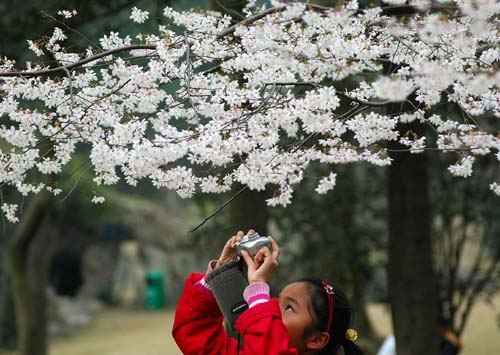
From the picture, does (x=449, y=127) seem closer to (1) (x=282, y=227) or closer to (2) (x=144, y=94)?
(2) (x=144, y=94)

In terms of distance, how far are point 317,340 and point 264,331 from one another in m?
0.42

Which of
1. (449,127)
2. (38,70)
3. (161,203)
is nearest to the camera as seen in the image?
(38,70)

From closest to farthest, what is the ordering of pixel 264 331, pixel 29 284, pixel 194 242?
pixel 264 331
pixel 29 284
pixel 194 242

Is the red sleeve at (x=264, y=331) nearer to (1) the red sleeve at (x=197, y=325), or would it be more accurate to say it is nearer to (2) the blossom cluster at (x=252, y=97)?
(1) the red sleeve at (x=197, y=325)

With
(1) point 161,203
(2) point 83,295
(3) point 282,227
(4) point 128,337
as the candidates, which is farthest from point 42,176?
(1) point 161,203

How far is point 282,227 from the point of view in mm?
10172

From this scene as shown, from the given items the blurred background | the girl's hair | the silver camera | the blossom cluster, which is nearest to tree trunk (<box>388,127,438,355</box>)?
the blurred background

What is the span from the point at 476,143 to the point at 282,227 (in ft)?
24.8

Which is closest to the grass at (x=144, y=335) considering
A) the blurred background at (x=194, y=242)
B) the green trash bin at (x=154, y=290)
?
the blurred background at (x=194, y=242)

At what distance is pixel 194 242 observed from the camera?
387 inches

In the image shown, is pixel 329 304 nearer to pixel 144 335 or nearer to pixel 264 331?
pixel 264 331

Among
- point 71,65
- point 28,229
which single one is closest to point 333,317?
point 71,65

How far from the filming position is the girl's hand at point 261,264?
222cm

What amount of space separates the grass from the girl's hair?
8633 mm
